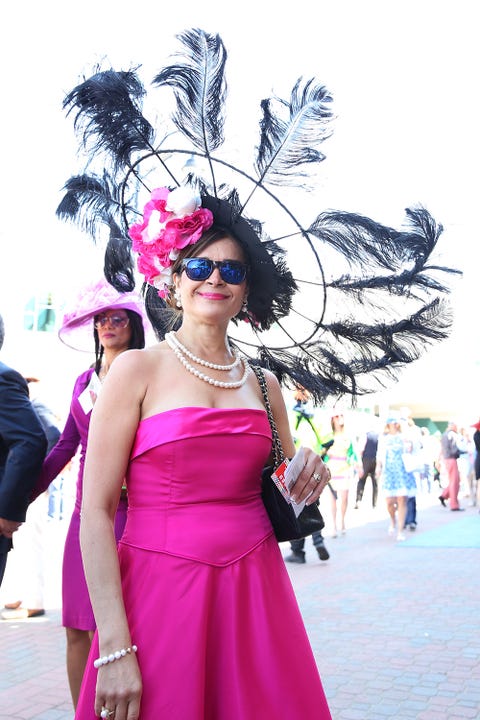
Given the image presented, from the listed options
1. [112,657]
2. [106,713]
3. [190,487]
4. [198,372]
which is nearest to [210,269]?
[198,372]

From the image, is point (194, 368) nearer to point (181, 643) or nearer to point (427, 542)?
point (181, 643)

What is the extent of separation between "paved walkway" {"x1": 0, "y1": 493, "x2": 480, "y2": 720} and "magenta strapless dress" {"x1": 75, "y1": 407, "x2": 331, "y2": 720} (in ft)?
0.36

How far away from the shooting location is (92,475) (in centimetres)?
202

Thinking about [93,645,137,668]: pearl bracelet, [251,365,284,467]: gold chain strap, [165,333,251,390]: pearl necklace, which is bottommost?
[93,645,137,668]: pearl bracelet

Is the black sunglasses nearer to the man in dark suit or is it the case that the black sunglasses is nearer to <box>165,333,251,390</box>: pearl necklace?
<box>165,333,251,390</box>: pearl necklace

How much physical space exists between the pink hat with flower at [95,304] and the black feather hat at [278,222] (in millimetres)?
674

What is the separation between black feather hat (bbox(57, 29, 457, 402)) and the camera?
2439 millimetres

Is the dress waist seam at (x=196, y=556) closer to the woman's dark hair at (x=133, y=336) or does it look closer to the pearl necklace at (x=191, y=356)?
the pearl necklace at (x=191, y=356)

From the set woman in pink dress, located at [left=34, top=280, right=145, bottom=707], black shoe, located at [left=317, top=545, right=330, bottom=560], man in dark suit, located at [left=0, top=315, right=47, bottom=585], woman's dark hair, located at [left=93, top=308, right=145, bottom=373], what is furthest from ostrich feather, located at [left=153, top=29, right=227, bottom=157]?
black shoe, located at [left=317, top=545, right=330, bottom=560]

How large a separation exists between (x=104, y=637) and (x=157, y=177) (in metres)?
1.50

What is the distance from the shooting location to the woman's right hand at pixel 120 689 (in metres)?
1.85

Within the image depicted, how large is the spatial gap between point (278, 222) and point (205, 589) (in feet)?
4.00

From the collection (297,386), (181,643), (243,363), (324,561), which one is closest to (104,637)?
(181,643)

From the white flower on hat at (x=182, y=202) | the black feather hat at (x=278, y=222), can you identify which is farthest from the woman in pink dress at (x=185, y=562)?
the black feather hat at (x=278, y=222)
